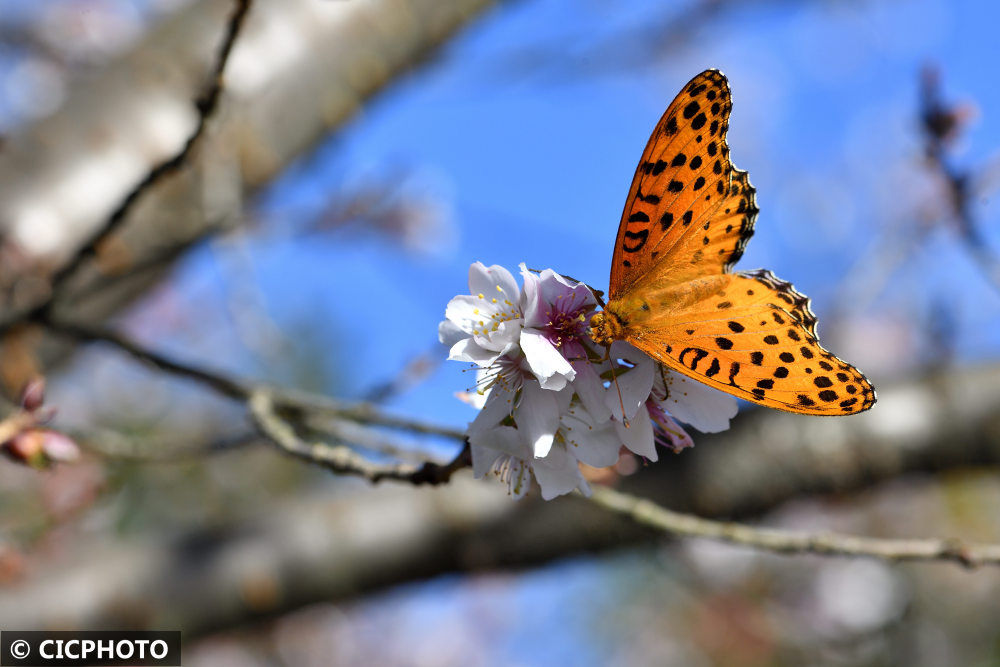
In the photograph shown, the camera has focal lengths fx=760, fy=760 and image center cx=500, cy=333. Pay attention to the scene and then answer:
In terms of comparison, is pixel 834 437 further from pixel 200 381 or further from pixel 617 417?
pixel 200 381

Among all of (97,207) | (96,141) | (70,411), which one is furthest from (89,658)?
(70,411)

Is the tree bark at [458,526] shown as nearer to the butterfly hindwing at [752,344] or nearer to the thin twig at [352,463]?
the thin twig at [352,463]

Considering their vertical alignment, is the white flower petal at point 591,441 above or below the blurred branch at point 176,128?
below

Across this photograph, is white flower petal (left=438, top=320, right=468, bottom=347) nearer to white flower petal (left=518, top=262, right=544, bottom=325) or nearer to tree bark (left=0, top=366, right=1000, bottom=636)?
white flower petal (left=518, top=262, right=544, bottom=325)

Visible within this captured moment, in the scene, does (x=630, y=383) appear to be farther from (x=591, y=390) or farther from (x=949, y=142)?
(x=949, y=142)

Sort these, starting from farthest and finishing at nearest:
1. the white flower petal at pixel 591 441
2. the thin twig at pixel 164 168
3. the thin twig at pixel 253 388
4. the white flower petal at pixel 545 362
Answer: the thin twig at pixel 253 388, the thin twig at pixel 164 168, the white flower petal at pixel 591 441, the white flower petal at pixel 545 362

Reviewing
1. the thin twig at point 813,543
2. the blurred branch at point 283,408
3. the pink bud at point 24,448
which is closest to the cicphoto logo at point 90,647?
the blurred branch at point 283,408
